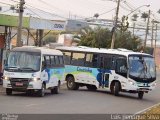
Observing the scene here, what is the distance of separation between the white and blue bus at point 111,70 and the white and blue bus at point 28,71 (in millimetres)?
5244

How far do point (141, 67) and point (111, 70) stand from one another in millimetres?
1899

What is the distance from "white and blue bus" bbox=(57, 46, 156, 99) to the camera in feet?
101

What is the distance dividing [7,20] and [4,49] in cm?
206

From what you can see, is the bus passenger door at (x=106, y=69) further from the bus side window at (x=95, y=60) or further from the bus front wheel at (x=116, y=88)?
the bus front wheel at (x=116, y=88)

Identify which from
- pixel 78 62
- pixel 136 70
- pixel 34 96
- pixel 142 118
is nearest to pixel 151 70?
pixel 136 70

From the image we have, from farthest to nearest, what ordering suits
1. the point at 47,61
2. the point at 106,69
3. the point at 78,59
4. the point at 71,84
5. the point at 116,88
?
the point at 78,59 → the point at 71,84 → the point at 106,69 → the point at 116,88 → the point at 47,61

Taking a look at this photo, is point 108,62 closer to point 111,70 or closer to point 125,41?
point 111,70

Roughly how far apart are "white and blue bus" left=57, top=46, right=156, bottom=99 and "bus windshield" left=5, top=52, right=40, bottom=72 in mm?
6704

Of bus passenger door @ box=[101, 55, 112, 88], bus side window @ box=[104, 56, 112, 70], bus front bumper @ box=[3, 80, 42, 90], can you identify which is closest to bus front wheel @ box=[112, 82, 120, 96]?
bus passenger door @ box=[101, 55, 112, 88]

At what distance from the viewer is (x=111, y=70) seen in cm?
3188

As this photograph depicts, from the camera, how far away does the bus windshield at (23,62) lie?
25703 mm

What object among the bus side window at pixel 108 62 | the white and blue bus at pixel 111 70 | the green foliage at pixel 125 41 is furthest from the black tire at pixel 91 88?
the green foliage at pixel 125 41

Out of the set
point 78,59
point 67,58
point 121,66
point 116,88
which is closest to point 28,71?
point 116,88

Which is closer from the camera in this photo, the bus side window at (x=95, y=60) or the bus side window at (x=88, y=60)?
the bus side window at (x=95, y=60)
